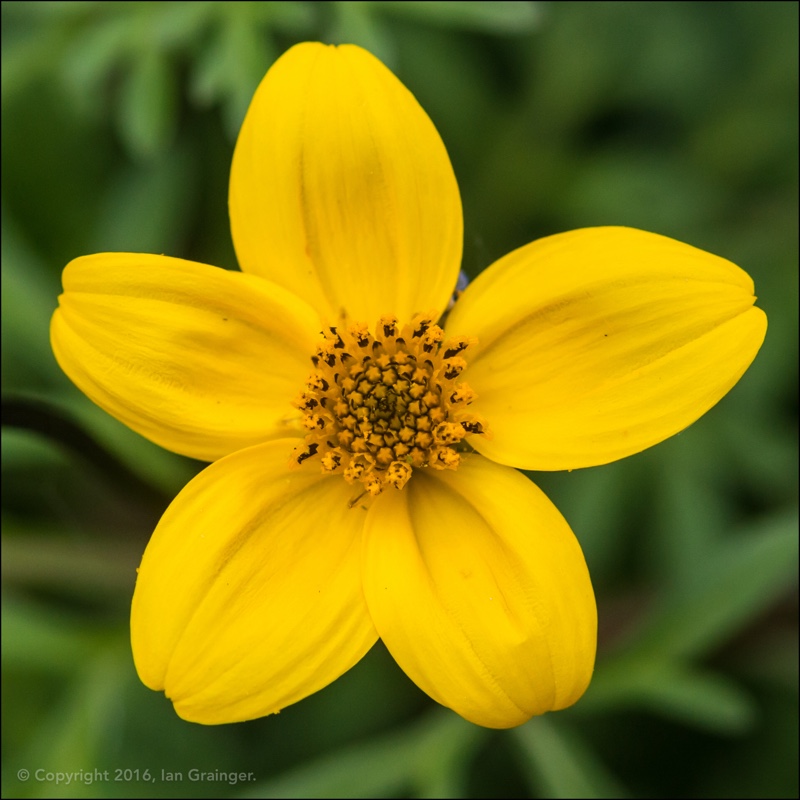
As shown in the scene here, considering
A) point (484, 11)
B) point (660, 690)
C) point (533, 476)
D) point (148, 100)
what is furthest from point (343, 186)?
point (660, 690)

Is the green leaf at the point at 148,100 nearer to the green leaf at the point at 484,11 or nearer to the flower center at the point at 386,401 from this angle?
the green leaf at the point at 484,11

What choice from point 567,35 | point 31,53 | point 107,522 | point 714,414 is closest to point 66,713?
point 107,522

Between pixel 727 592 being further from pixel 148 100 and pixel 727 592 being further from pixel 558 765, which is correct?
pixel 148 100

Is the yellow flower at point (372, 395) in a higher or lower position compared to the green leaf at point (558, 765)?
higher

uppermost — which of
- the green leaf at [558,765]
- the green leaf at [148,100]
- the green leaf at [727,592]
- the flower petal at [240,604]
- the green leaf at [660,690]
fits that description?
the green leaf at [148,100]

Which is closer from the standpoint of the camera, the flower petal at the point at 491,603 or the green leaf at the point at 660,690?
the flower petal at the point at 491,603

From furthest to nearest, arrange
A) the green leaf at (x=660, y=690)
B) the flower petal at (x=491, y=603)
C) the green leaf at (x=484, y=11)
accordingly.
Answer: the green leaf at (x=660, y=690) → the green leaf at (x=484, y=11) → the flower petal at (x=491, y=603)

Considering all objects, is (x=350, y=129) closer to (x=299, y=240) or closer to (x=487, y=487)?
(x=299, y=240)

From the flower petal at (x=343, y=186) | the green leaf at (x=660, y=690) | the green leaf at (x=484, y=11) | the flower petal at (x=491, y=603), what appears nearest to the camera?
the flower petal at (x=491, y=603)

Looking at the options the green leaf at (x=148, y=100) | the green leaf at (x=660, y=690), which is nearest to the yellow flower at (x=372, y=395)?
the green leaf at (x=148, y=100)
